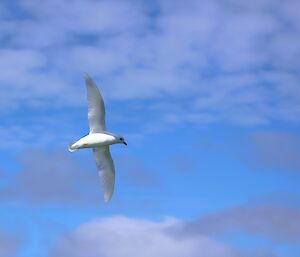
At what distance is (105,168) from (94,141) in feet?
13.3

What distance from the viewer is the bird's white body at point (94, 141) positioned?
4969 cm

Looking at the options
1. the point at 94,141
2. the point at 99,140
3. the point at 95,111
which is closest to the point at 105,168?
the point at 99,140

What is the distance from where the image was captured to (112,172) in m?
53.4

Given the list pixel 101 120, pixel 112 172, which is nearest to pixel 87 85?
pixel 101 120

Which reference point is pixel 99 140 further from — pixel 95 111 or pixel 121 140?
pixel 95 111

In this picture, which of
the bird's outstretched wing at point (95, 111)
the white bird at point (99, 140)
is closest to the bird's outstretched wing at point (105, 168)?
the white bird at point (99, 140)

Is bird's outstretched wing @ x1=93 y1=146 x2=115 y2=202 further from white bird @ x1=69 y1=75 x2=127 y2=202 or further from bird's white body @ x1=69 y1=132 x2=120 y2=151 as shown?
bird's white body @ x1=69 y1=132 x2=120 y2=151

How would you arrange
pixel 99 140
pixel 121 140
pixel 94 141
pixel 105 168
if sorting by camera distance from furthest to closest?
pixel 105 168, pixel 121 140, pixel 99 140, pixel 94 141

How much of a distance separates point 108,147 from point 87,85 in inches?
244

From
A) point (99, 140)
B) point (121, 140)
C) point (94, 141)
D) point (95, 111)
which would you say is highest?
point (95, 111)

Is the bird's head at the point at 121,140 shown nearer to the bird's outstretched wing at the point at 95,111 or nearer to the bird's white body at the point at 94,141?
the bird's white body at the point at 94,141

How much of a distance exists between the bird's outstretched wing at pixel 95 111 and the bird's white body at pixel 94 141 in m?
0.79

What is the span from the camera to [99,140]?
50.3m

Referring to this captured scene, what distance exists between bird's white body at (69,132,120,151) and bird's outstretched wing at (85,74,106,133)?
31.0 inches
